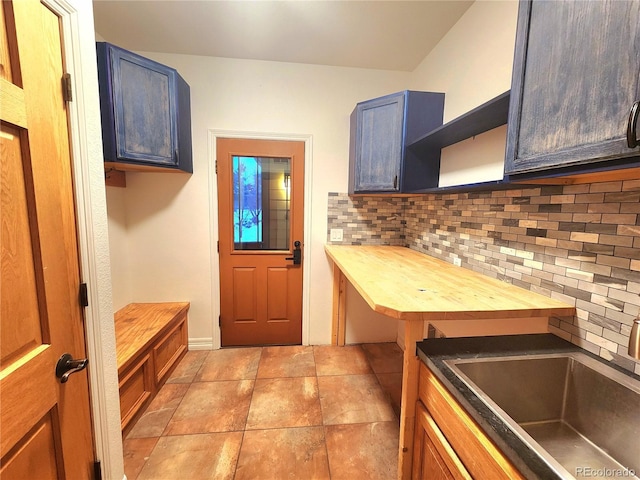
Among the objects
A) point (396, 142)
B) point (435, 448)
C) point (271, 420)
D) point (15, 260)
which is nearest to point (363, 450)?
point (271, 420)

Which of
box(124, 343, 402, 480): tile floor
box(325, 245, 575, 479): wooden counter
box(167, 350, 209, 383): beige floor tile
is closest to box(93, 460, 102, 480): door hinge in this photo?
box(124, 343, 402, 480): tile floor

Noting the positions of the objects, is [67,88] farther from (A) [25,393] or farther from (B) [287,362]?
(B) [287,362]

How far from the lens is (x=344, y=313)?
268 cm

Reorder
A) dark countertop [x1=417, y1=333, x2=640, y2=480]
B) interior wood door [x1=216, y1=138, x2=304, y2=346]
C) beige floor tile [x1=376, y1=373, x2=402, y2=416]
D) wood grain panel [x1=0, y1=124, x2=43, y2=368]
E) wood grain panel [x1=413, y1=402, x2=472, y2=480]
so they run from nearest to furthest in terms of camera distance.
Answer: dark countertop [x1=417, y1=333, x2=640, y2=480] → wood grain panel [x1=0, y1=124, x2=43, y2=368] → wood grain panel [x1=413, y1=402, x2=472, y2=480] → beige floor tile [x1=376, y1=373, x2=402, y2=416] → interior wood door [x1=216, y1=138, x2=304, y2=346]

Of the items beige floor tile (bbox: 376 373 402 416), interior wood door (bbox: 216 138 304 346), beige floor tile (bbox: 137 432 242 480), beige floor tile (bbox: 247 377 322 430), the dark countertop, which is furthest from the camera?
interior wood door (bbox: 216 138 304 346)

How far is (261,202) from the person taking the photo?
8.26 feet

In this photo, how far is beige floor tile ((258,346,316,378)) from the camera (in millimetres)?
2230

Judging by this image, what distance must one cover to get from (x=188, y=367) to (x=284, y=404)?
984mm

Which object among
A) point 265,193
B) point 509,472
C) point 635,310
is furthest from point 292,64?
point 509,472

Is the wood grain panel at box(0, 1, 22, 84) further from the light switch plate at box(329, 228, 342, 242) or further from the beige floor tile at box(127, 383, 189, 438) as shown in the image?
the light switch plate at box(329, 228, 342, 242)

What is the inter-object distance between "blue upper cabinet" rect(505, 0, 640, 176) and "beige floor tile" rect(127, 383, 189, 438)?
235 centimetres

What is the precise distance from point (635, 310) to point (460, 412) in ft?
2.15

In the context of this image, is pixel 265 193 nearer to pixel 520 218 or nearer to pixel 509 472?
pixel 520 218

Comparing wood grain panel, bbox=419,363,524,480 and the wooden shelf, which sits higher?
the wooden shelf
